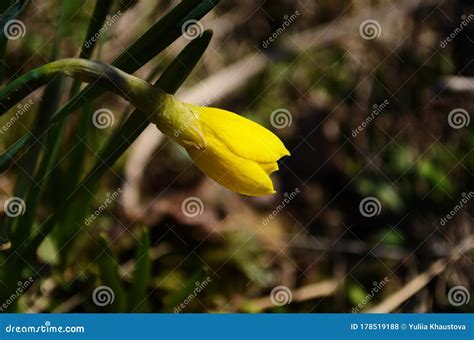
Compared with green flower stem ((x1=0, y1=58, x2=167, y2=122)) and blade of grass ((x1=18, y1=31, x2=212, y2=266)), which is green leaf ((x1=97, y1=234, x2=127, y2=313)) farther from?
green flower stem ((x1=0, y1=58, x2=167, y2=122))

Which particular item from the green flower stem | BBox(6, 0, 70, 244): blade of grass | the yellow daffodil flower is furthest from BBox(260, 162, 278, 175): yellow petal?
BBox(6, 0, 70, 244): blade of grass

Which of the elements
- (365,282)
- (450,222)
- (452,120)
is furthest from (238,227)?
(452,120)

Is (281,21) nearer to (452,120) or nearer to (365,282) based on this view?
(452,120)

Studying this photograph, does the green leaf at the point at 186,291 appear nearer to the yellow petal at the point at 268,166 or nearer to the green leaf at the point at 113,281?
the green leaf at the point at 113,281

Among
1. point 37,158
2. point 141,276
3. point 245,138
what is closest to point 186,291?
point 141,276

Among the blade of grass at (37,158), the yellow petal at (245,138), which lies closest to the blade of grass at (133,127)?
the blade of grass at (37,158)

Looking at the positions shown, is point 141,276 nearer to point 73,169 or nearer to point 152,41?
point 73,169
